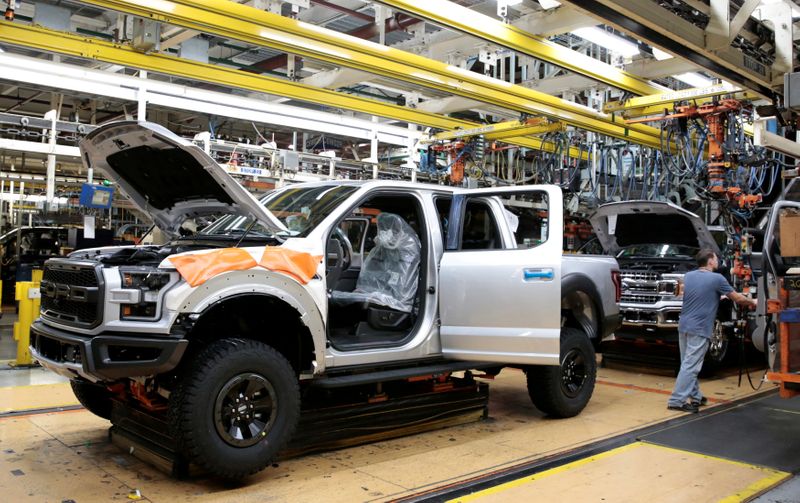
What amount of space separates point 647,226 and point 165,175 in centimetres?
640

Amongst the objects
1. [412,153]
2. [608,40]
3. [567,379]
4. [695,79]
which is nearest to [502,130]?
[412,153]

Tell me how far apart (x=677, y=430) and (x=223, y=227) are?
12.5 ft

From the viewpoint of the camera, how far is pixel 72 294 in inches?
149

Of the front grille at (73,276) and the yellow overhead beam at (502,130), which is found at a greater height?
the yellow overhead beam at (502,130)

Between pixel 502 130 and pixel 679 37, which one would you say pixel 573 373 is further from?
pixel 502 130

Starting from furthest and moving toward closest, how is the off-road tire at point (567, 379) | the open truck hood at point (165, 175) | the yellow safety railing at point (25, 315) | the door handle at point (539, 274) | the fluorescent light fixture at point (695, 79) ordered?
the fluorescent light fixture at point (695, 79) < the yellow safety railing at point (25, 315) < the off-road tire at point (567, 379) < the door handle at point (539, 274) < the open truck hood at point (165, 175)

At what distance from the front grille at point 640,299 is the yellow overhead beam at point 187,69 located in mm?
3578

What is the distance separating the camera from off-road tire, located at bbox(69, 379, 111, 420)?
187 inches

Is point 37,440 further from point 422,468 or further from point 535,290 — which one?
point 535,290

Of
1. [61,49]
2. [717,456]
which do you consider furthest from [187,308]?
[61,49]

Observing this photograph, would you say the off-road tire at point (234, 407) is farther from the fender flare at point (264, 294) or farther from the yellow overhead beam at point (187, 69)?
the yellow overhead beam at point (187, 69)

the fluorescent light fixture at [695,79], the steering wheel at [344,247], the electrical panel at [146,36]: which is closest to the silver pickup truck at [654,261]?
the fluorescent light fixture at [695,79]

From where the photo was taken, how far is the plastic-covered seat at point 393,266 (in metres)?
5.09

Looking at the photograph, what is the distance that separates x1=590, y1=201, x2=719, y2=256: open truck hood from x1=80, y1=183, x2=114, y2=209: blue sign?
6.29m
